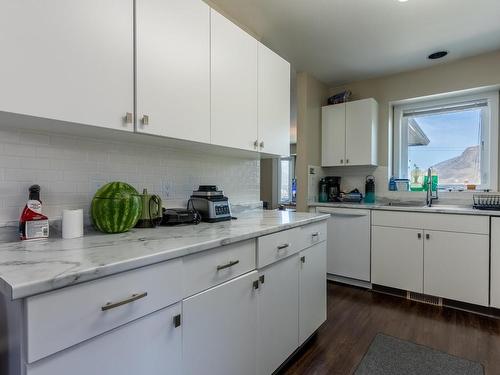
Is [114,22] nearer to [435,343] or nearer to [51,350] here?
[51,350]

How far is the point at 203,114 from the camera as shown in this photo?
1508 mm

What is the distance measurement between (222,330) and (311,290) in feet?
2.85

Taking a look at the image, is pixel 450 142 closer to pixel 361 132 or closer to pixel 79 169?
pixel 361 132

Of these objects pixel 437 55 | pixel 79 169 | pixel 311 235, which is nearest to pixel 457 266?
pixel 311 235

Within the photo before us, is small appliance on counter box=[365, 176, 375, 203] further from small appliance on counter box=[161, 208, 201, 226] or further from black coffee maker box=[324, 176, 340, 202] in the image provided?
small appliance on counter box=[161, 208, 201, 226]

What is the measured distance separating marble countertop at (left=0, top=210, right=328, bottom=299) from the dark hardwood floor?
1042 millimetres

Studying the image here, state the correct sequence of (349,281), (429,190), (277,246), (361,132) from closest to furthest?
(277,246) < (429,190) < (349,281) < (361,132)

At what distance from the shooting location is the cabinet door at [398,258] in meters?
2.61

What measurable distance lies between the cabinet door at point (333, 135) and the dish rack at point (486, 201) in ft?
4.39

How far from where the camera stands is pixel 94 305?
747 mm

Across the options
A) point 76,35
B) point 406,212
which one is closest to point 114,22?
point 76,35

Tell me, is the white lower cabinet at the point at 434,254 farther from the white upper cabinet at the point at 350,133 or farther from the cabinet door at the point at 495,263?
the white upper cabinet at the point at 350,133

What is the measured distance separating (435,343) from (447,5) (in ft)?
7.99

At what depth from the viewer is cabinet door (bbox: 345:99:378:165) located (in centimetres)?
316
